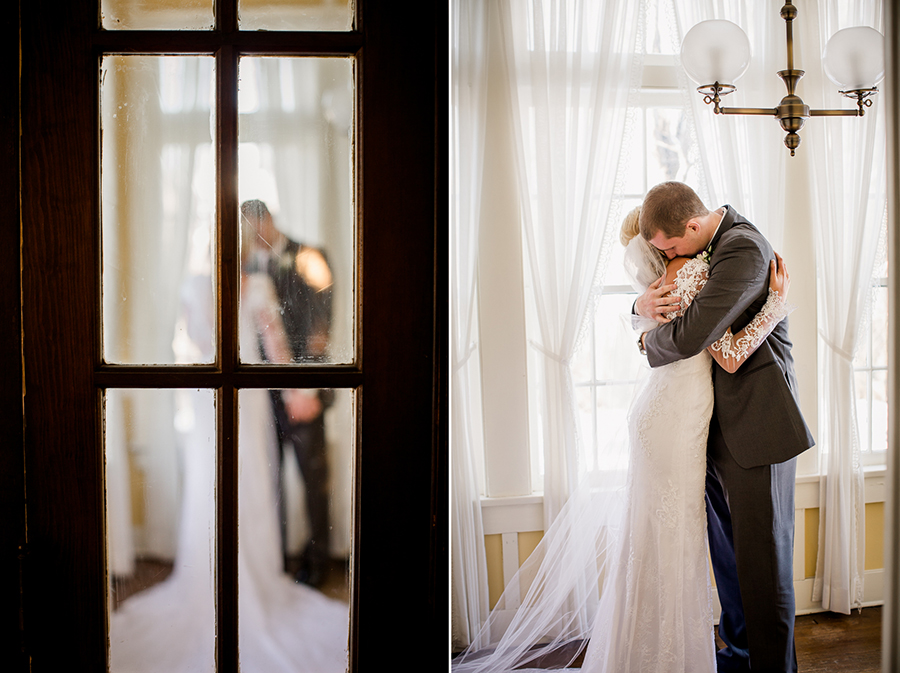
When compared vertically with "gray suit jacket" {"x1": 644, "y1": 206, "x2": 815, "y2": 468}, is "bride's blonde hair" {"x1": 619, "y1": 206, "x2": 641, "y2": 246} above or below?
above

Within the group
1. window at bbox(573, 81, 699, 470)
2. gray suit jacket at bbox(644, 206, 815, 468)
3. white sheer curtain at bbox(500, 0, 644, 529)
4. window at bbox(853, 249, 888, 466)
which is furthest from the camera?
window at bbox(853, 249, 888, 466)

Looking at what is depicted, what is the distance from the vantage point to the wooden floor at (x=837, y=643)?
69.5 inches

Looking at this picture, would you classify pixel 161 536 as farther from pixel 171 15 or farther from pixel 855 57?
pixel 855 57

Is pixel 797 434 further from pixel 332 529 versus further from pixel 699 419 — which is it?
pixel 332 529

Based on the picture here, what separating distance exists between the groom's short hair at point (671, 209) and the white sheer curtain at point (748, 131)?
1.42 ft

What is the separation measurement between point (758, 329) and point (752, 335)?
2cm

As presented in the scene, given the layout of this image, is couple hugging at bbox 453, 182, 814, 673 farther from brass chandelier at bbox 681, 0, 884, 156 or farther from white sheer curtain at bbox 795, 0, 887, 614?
white sheer curtain at bbox 795, 0, 887, 614

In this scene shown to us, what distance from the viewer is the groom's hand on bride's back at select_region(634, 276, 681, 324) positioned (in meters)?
1.59

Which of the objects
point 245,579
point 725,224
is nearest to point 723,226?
point 725,224

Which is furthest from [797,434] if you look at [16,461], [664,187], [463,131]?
[16,461]

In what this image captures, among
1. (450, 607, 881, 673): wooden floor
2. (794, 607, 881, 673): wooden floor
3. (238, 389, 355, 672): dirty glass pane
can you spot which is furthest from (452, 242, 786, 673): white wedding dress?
(238, 389, 355, 672): dirty glass pane

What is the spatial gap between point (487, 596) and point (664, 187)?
1526 mm

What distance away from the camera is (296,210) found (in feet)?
3.05

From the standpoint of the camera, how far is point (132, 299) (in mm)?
928
